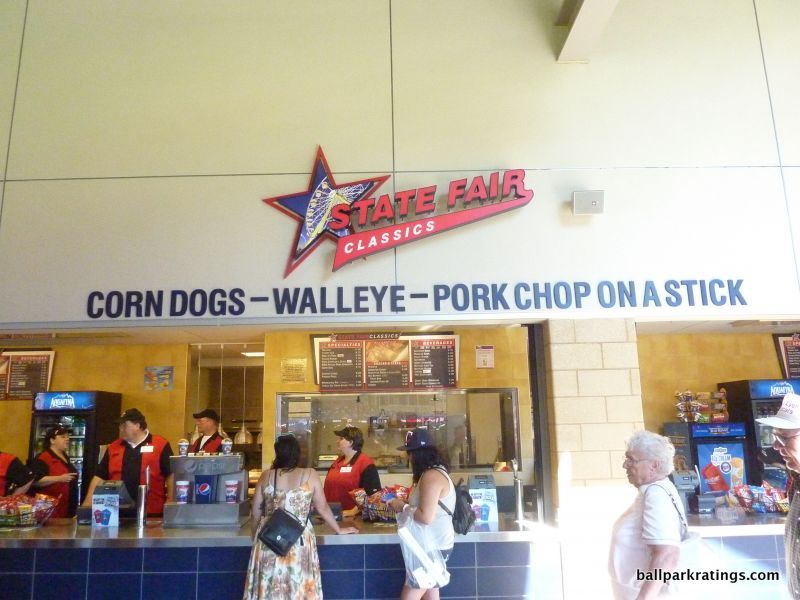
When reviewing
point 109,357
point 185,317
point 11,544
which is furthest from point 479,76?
point 109,357

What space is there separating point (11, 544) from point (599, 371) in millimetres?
3886

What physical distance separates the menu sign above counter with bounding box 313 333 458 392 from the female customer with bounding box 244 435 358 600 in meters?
2.85

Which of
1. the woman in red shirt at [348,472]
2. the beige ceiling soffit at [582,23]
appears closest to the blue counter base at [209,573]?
the woman in red shirt at [348,472]

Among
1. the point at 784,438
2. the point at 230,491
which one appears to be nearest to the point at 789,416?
the point at 784,438

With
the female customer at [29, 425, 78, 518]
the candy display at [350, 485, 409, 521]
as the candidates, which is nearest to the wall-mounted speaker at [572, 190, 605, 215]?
the candy display at [350, 485, 409, 521]

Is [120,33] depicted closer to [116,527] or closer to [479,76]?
[479,76]

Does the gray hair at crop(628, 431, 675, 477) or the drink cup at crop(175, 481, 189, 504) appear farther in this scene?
the drink cup at crop(175, 481, 189, 504)

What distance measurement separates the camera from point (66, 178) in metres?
4.59

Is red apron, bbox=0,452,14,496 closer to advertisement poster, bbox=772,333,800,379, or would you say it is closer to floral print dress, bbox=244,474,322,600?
floral print dress, bbox=244,474,322,600

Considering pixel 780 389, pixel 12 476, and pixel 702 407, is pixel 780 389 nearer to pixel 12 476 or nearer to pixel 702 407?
pixel 702 407

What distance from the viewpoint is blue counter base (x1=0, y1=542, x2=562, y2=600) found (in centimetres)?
378

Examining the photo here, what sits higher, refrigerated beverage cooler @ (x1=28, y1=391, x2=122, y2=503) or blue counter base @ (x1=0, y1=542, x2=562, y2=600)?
refrigerated beverage cooler @ (x1=28, y1=391, x2=122, y2=503)

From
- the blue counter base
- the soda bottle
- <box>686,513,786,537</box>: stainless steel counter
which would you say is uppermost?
the soda bottle

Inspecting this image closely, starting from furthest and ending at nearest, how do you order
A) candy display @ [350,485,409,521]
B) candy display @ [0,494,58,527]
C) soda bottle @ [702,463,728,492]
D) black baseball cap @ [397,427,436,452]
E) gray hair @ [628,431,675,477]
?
soda bottle @ [702,463,728,492] < candy display @ [350,485,409,521] < candy display @ [0,494,58,527] < black baseball cap @ [397,427,436,452] < gray hair @ [628,431,675,477]
